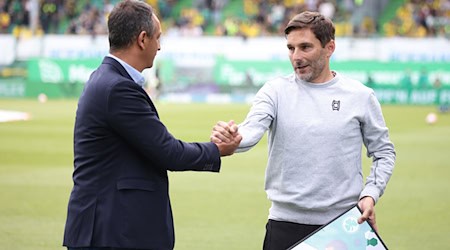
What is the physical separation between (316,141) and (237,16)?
141 ft

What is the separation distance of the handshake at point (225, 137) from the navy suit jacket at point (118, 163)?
11.6 inches

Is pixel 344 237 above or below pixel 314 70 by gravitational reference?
below

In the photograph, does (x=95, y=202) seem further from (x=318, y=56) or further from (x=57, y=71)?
(x=57, y=71)

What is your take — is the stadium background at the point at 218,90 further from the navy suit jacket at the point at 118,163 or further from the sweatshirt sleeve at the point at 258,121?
the navy suit jacket at the point at 118,163

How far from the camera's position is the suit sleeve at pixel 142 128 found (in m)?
4.38

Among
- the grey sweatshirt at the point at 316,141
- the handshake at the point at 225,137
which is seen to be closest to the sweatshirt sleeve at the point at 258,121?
the grey sweatshirt at the point at 316,141

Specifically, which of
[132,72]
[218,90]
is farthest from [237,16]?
[132,72]

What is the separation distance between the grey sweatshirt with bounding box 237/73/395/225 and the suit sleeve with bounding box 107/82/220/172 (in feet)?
2.12

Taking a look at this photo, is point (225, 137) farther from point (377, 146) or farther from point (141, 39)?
point (377, 146)

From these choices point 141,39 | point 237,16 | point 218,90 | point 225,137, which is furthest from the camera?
point 237,16

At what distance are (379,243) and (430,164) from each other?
12.9 metres

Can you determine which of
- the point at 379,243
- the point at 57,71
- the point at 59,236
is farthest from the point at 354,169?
the point at 57,71

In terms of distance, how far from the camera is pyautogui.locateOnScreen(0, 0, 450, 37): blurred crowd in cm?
4297

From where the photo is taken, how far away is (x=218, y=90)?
40.3 metres
